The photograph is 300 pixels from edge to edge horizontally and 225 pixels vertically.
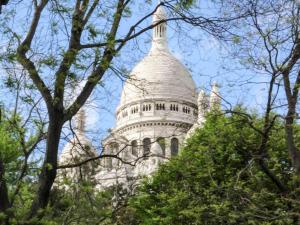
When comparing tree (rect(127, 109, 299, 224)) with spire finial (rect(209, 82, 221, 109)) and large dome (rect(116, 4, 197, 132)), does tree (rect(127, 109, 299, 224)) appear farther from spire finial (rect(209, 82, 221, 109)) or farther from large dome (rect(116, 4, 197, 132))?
large dome (rect(116, 4, 197, 132))

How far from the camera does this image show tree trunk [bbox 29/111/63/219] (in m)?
8.34

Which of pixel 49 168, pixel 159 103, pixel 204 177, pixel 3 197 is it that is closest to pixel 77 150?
pixel 49 168

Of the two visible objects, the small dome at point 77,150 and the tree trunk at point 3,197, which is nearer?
the tree trunk at point 3,197

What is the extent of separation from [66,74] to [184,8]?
1.85 m

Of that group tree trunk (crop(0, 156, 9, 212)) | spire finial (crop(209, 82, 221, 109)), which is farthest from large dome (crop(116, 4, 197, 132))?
tree trunk (crop(0, 156, 9, 212))

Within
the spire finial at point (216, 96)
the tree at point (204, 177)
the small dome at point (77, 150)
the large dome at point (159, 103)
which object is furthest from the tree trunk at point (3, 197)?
the large dome at point (159, 103)

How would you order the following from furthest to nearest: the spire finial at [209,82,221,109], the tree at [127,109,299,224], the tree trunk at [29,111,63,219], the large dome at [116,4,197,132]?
1. the large dome at [116,4,197,132]
2. the tree at [127,109,299,224]
3. the spire finial at [209,82,221,109]
4. the tree trunk at [29,111,63,219]

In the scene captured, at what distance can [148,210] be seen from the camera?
2522 centimetres

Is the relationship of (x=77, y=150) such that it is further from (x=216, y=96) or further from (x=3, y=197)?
(x=216, y=96)

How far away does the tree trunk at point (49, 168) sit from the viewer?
328 inches

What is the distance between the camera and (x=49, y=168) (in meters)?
8.27

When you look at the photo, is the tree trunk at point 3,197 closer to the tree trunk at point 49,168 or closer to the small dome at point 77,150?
the tree trunk at point 49,168

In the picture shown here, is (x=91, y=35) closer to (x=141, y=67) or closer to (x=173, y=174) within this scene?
(x=173, y=174)

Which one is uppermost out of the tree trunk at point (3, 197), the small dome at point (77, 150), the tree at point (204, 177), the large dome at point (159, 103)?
the large dome at point (159, 103)
